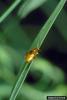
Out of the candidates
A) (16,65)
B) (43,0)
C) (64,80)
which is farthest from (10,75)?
(43,0)

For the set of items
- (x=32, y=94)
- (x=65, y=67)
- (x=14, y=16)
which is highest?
(x=14, y=16)

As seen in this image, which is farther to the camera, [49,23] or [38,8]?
[38,8]

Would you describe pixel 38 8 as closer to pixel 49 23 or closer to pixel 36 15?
pixel 36 15

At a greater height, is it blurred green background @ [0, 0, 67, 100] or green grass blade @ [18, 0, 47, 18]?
green grass blade @ [18, 0, 47, 18]

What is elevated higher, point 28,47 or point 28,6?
point 28,6

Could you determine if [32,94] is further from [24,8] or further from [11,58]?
[24,8]

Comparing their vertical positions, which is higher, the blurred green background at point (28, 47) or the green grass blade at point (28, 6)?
the green grass blade at point (28, 6)

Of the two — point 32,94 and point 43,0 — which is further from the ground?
point 43,0
